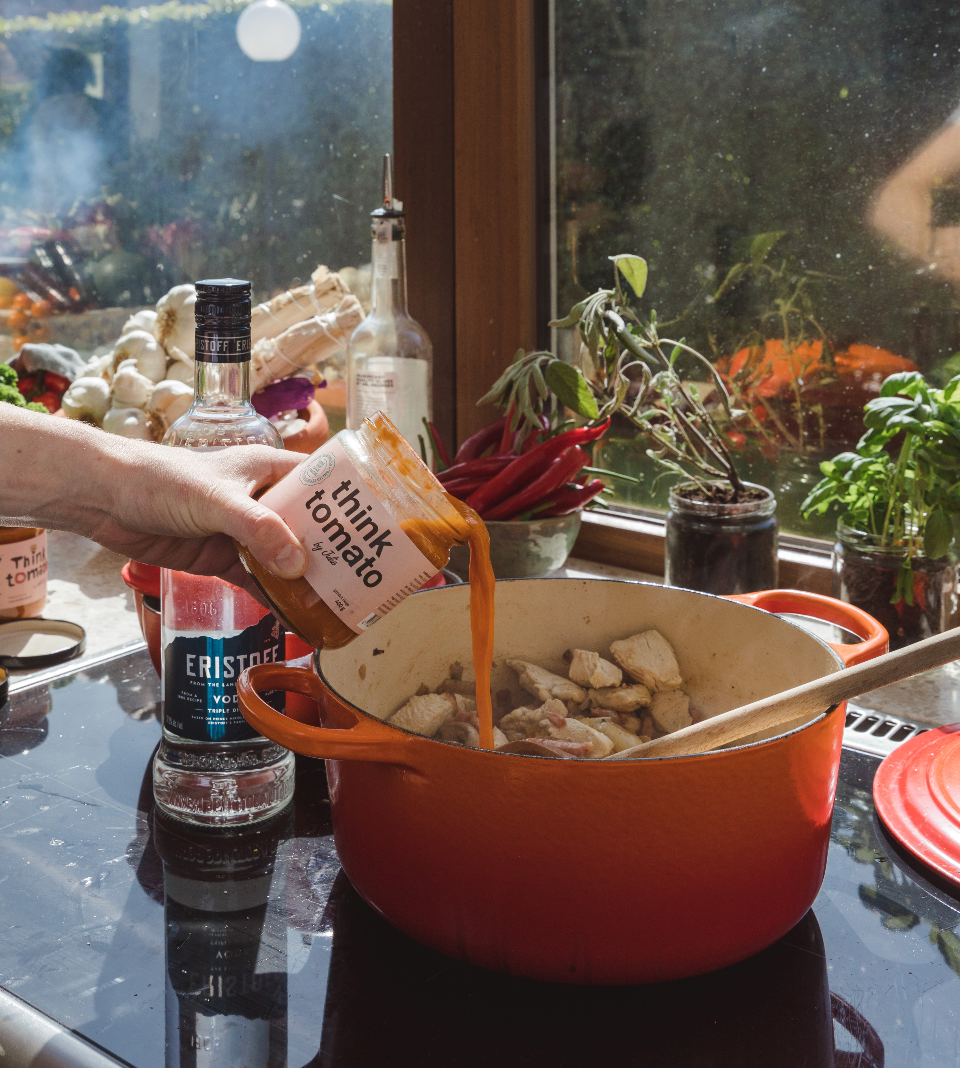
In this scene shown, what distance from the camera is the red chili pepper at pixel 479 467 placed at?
118cm

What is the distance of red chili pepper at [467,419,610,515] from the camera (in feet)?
3.78

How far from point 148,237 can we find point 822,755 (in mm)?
1639

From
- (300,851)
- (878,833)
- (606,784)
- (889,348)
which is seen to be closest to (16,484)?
(300,851)

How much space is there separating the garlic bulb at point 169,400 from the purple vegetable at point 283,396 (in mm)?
93

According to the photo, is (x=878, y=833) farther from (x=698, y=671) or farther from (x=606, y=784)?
(x=606, y=784)

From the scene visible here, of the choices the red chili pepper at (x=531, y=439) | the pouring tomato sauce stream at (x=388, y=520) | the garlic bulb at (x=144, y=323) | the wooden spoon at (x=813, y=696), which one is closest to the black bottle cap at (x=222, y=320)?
the pouring tomato sauce stream at (x=388, y=520)

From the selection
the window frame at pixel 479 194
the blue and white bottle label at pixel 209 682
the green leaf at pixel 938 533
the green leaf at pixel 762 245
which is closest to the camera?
the blue and white bottle label at pixel 209 682

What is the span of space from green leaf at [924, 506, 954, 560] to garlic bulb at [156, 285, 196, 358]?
101 centimetres

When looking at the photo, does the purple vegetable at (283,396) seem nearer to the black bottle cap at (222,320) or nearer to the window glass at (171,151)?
the window glass at (171,151)

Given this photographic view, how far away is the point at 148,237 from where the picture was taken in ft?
6.12

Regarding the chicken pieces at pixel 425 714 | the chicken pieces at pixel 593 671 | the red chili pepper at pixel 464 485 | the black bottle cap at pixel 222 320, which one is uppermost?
the black bottle cap at pixel 222 320

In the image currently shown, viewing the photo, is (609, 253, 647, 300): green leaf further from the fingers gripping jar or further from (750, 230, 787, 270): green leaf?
the fingers gripping jar

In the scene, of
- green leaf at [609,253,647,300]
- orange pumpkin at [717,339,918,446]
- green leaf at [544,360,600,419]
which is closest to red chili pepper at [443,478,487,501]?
green leaf at [544,360,600,419]

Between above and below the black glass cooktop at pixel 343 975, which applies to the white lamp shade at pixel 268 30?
above
